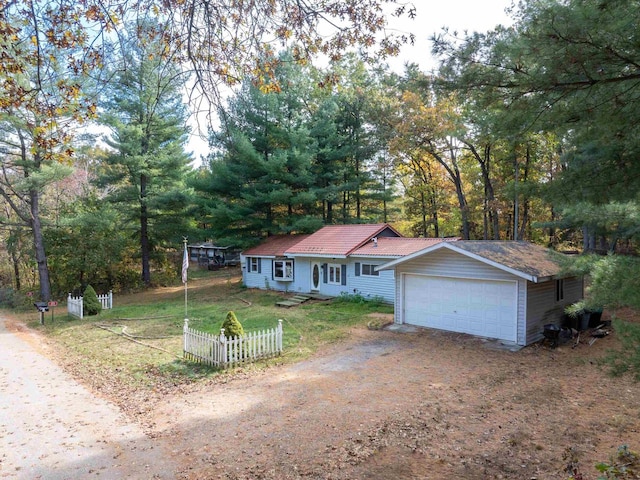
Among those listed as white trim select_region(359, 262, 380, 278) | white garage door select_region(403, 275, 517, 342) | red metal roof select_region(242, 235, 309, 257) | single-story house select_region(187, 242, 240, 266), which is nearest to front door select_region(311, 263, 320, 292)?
red metal roof select_region(242, 235, 309, 257)

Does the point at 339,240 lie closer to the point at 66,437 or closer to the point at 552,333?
the point at 552,333

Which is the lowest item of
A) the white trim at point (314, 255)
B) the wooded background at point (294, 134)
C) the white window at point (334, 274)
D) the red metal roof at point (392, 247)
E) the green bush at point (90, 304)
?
the green bush at point (90, 304)

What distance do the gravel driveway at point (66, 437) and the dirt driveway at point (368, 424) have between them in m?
0.03

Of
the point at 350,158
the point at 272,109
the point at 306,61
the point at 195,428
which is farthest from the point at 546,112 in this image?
the point at 350,158

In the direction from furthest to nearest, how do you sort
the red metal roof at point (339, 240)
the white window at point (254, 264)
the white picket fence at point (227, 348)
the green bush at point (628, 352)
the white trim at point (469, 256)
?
the white window at point (254, 264), the red metal roof at point (339, 240), the white trim at point (469, 256), the white picket fence at point (227, 348), the green bush at point (628, 352)

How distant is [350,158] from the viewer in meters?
29.9

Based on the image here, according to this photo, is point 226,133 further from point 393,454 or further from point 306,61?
point 393,454

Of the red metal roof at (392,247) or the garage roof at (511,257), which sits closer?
the garage roof at (511,257)

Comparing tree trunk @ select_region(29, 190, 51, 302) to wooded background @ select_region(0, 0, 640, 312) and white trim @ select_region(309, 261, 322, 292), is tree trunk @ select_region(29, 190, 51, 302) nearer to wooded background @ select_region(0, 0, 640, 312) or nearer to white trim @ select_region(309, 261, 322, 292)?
wooded background @ select_region(0, 0, 640, 312)

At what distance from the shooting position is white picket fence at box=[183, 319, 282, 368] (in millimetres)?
9766

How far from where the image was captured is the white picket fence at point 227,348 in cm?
977

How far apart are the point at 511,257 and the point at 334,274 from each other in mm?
10192

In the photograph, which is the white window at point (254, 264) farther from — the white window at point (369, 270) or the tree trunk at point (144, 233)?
the white window at point (369, 270)

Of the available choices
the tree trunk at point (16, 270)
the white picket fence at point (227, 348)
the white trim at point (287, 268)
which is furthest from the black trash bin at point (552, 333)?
the tree trunk at point (16, 270)
